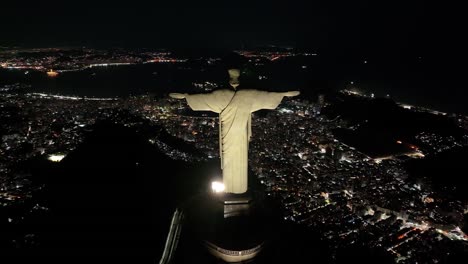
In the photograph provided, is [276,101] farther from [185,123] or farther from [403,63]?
[403,63]

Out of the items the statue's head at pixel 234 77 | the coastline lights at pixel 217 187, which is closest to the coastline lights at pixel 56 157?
the coastline lights at pixel 217 187

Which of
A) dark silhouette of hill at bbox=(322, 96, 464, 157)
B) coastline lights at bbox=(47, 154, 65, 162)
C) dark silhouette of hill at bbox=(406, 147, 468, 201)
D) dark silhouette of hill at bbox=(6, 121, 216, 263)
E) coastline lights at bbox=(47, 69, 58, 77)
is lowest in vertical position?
coastline lights at bbox=(47, 69, 58, 77)

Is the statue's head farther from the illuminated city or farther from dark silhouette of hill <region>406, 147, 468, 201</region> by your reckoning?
dark silhouette of hill <region>406, 147, 468, 201</region>

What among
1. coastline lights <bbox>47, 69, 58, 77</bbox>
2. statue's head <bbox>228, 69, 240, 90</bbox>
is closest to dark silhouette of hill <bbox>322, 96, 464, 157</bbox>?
statue's head <bbox>228, 69, 240, 90</bbox>

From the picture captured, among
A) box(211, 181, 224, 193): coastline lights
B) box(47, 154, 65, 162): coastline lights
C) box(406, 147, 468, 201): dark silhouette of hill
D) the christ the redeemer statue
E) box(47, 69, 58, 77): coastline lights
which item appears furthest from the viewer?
box(47, 69, 58, 77): coastline lights

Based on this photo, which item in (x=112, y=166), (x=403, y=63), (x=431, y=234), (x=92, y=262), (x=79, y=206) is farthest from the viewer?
(x=403, y=63)

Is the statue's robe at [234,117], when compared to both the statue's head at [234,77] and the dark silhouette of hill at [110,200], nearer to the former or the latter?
the statue's head at [234,77]

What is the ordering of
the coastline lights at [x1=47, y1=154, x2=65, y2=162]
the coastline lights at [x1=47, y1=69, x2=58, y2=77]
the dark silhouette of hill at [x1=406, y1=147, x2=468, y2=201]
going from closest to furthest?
1. the dark silhouette of hill at [x1=406, y1=147, x2=468, y2=201]
2. the coastline lights at [x1=47, y1=154, x2=65, y2=162]
3. the coastline lights at [x1=47, y1=69, x2=58, y2=77]

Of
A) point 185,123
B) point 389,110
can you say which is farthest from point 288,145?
point 389,110
